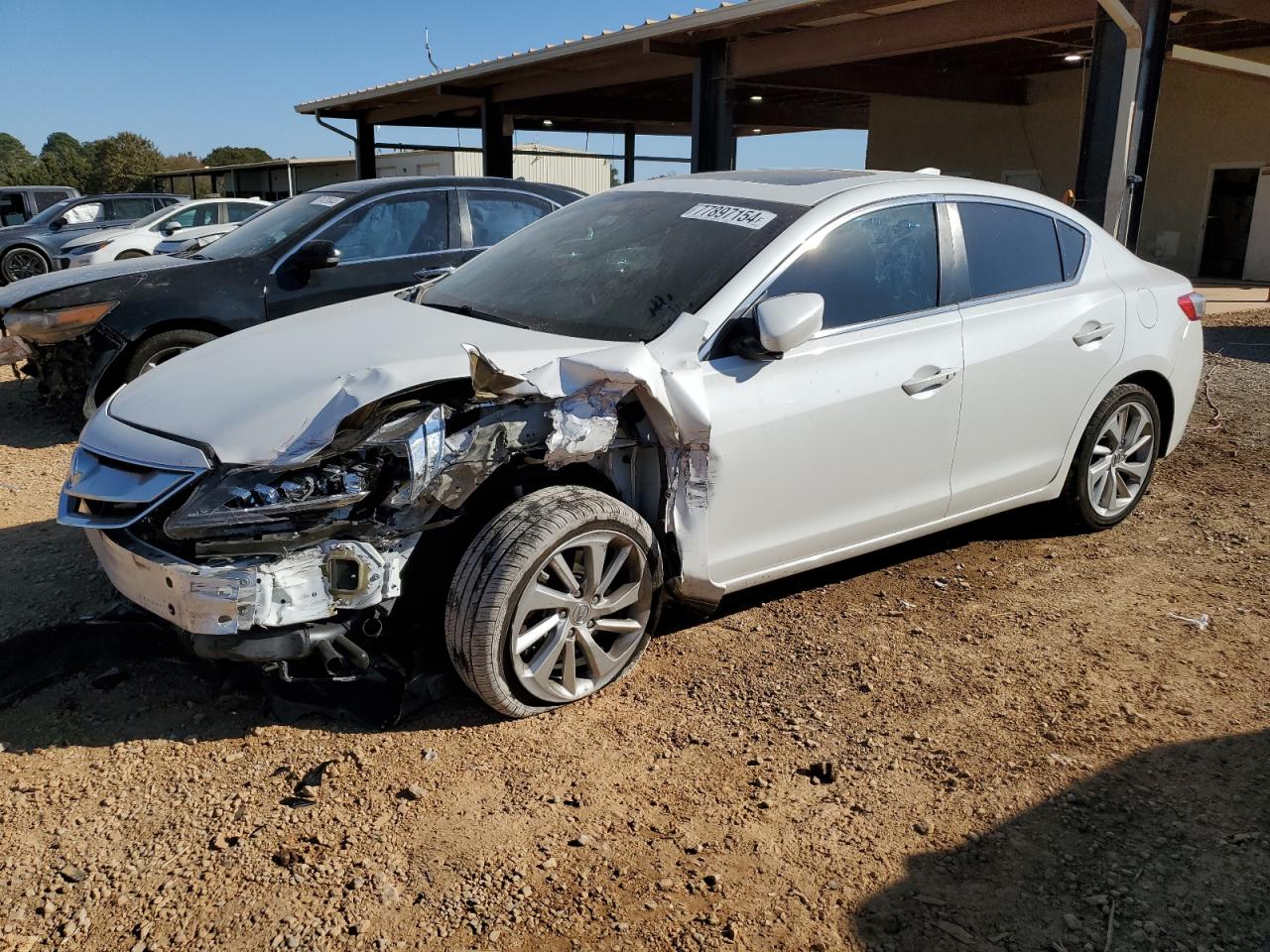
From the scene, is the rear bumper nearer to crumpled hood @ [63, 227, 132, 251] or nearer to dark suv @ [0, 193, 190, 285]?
crumpled hood @ [63, 227, 132, 251]

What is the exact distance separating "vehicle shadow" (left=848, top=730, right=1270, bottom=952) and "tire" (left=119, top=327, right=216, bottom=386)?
5340 mm

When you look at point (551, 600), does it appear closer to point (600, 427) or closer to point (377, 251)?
point (600, 427)

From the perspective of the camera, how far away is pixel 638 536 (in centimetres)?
331

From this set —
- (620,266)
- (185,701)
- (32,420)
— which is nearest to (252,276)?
(32,420)

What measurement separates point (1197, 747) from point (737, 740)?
1.46 m

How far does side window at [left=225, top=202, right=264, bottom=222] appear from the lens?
1691 centimetres

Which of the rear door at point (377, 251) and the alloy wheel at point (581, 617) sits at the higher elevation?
the rear door at point (377, 251)

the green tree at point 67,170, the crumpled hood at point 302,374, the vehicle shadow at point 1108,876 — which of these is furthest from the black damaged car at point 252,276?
Result: the green tree at point 67,170

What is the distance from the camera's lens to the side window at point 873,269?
364 cm

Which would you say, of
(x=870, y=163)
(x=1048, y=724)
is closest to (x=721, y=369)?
(x=1048, y=724)

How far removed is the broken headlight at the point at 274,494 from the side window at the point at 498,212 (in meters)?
4.51

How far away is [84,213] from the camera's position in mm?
18703

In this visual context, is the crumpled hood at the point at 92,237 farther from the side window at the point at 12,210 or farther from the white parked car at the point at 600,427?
the white parked car at the point at 600,427

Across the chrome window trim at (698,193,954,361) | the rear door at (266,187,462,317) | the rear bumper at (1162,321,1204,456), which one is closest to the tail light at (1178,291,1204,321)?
the rear bumper at (1162,321,1204,456)
